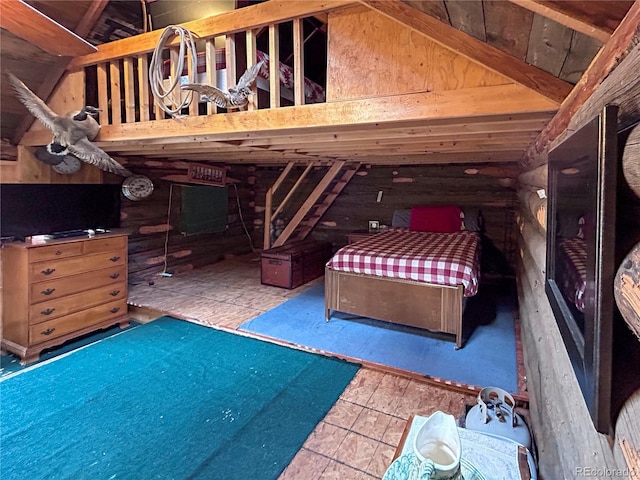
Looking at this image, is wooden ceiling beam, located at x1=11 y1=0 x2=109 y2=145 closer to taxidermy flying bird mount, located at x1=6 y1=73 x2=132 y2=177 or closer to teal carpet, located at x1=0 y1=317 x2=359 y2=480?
taxidermy flying bird mount, located at x1=6 y1=73 x2=132 y2=177

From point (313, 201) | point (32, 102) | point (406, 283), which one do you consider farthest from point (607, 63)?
point (313, 201)

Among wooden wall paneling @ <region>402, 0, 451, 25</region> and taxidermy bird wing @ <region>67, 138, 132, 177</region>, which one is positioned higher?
wooden wall paneling @ <region>402, 0, 451, 25</region>

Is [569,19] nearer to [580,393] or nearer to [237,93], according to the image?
[580,393]

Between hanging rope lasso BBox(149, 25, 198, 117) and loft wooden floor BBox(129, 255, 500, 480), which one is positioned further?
hanging rope lasso BBox(149, 25, 198, 117)

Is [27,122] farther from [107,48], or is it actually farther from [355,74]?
[355,74]

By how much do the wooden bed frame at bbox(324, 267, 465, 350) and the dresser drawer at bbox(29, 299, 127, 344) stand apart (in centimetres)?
214

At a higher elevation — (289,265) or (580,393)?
(580,393)

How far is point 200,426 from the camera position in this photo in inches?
79.9

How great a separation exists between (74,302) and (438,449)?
3.51 meters

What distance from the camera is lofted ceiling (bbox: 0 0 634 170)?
1.15 meters

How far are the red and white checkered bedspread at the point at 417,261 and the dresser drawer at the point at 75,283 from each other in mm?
2160

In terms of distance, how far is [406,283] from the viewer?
3115 millimetres

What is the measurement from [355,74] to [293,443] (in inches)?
81.7
